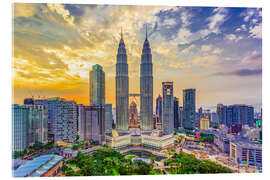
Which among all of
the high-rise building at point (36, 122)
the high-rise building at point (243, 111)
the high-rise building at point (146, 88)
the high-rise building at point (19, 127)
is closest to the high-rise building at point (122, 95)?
the high-rise building at point (146, 88)

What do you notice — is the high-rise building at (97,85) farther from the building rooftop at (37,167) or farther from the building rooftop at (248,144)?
the building rooftop at (248,144)

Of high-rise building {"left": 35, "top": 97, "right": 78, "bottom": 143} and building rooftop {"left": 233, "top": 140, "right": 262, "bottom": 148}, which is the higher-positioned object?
high-rise building {"left": 35, "top": 97, "right": 78, "bottom": 143}

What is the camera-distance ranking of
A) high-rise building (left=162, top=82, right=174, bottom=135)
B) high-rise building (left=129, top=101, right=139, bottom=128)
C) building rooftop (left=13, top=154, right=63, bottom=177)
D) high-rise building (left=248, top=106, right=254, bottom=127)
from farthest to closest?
1. high-rise building (left=162, top=82, right=174, bottom=135)
2. high-rise building (left=129, top=101, right=139, bottom=128)
3. high-rise building (left=248, top=106, right=254, bottom=127)
4. building rooftop (left=13, top=154, right=63, bottom=177)

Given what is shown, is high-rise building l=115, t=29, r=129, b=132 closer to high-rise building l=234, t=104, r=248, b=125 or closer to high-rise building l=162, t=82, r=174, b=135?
high-rise building l=162, t=82, r=174, b=135

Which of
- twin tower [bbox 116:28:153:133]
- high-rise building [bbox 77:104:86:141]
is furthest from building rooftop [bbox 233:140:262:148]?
high-rise building [bbox 77:104:86:141]

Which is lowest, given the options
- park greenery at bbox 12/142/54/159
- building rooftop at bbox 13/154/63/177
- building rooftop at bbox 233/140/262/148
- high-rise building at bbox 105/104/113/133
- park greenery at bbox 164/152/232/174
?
park greenery at bbox 164/152/232/174
